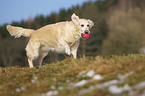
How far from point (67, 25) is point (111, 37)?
34605mm

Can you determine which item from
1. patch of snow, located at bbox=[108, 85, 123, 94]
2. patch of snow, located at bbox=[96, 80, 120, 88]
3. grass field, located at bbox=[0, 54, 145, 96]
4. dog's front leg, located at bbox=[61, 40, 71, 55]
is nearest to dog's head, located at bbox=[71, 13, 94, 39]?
dog's front leg, located at bbox=[61, 40, 71, 55]

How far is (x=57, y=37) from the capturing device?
758 cm

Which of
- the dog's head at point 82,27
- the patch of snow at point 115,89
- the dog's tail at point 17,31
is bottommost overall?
the patch of snow at point 115,89

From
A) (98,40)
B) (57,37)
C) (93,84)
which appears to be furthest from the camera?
(98,40)

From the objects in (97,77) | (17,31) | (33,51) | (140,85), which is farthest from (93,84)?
(17,31)

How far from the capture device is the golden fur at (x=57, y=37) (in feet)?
23.1

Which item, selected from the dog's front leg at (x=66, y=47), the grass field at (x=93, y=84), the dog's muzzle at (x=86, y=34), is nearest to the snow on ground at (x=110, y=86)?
the grass field at (x=93, y=84)

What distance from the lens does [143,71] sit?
10.3ft

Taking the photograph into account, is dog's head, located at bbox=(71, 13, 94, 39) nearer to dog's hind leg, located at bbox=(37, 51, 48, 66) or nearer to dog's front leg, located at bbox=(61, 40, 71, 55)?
dog's front leg, located at bbox=(61, 40, 71, 55)

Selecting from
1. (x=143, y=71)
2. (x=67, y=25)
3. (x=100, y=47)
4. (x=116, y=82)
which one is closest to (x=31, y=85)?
(x=116, y=82)

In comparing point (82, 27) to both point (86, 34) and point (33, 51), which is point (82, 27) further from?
point (33, 51)

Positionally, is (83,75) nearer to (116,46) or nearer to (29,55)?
(29,55)

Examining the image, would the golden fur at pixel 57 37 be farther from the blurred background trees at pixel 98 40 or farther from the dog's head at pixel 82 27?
the blurred background trees at pixel 98 40

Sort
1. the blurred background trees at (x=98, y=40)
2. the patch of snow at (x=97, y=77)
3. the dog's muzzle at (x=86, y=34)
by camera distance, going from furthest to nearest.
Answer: the blurred background trees at (x=98, y=40) < the dog's muzzle at (x=86, y=34) < the patch of snow at (x=97, y=77)
